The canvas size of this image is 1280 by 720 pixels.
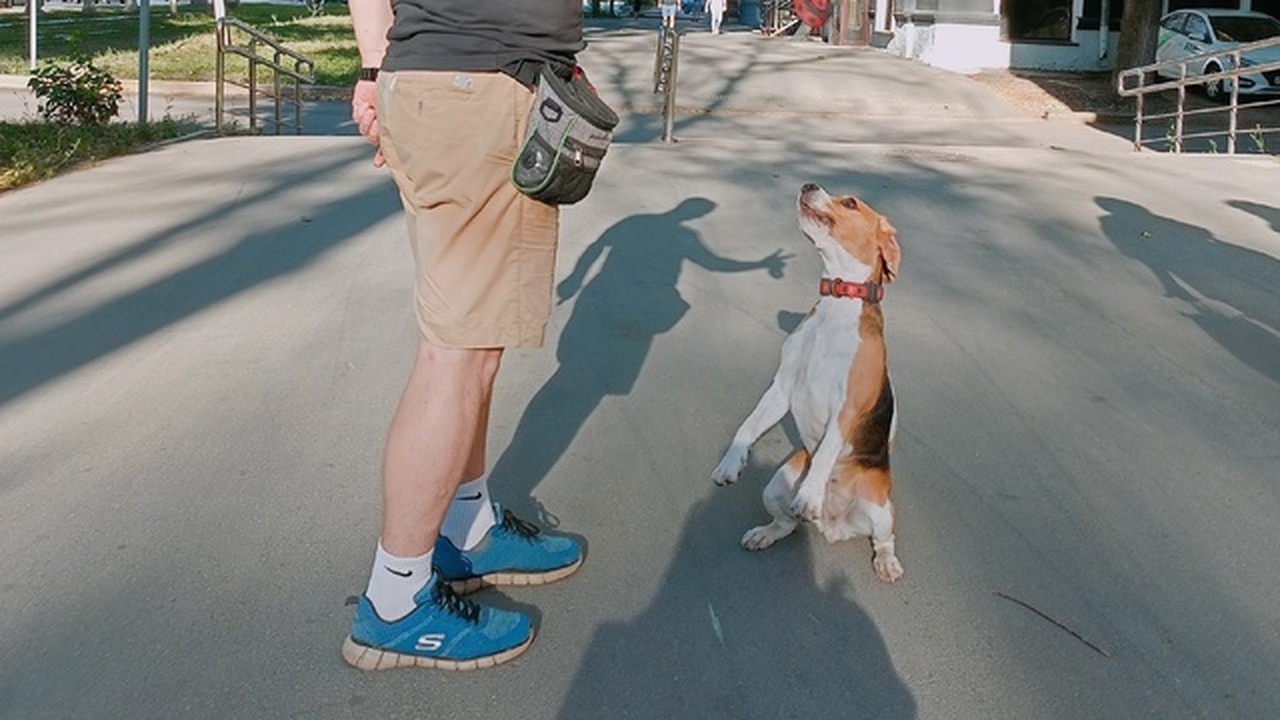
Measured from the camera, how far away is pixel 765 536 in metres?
3.38

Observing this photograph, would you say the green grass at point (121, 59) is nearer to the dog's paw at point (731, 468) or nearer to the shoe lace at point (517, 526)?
the shoe lace at point (517, 526)

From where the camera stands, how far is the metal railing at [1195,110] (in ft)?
42.2

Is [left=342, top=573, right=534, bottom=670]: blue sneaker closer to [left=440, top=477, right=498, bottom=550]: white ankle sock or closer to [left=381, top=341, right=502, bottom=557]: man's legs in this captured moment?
[left=381, top=341, right=502, bottom=557]: man's legs

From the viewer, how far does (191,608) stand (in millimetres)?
2967

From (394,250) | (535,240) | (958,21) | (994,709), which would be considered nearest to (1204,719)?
(994,709)

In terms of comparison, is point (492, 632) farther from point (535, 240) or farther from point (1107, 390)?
point (1107, 390)

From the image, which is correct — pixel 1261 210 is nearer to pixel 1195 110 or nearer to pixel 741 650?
pixel 741 650

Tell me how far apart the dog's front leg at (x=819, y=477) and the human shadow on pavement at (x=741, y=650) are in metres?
0.19

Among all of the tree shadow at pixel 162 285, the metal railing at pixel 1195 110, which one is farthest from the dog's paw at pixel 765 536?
the metal railing at pixel 1195 110

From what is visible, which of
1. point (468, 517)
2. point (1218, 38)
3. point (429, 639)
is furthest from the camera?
point (1218, 38)

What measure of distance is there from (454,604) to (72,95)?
33.4 feet

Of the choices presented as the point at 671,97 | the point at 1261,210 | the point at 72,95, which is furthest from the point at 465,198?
the point at 72,95

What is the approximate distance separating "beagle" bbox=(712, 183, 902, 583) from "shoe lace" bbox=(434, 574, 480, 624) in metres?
0.89

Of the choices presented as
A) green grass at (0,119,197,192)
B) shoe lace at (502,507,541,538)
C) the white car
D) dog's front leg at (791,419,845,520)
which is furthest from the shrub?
the white car
